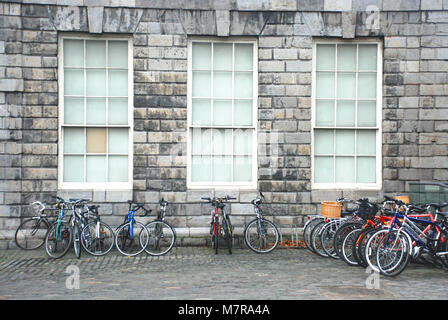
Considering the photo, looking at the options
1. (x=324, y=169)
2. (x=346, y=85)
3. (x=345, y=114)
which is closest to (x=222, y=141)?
(x=324, y=169)

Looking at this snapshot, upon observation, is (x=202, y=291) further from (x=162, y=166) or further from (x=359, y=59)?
(x=359, y=59)

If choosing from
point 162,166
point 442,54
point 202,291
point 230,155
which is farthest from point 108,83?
point 442,54

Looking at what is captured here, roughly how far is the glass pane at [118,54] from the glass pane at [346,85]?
182 inches

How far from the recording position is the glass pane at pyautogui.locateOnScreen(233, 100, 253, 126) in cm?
1164

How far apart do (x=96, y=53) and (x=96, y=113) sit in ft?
4.16

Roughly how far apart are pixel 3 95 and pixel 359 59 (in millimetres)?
7527

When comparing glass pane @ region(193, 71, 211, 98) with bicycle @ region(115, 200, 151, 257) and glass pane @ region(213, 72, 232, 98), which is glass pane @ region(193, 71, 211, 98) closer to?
glass pane @ region(213, 72, 232, 98)

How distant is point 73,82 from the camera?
11.4 meters

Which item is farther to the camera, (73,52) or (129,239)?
(73,52)

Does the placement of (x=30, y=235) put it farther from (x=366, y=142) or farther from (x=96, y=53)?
(x=366, y=142)

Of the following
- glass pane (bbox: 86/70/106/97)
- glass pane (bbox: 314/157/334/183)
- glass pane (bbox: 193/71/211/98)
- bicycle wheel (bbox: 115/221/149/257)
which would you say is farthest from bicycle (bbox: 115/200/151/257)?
glass pane (bbox: 314/157/334/183)

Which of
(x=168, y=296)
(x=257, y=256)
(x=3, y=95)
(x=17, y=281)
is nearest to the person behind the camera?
(x=168, y=296)

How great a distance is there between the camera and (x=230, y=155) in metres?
11.6

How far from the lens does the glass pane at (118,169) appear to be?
37.7ft
